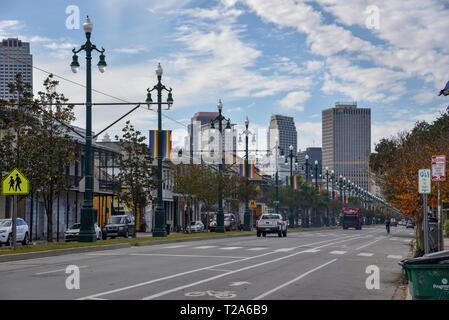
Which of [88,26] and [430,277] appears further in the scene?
[88,26]

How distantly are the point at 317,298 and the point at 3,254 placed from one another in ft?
46.2

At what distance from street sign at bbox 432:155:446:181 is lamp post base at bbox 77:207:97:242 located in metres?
17.5

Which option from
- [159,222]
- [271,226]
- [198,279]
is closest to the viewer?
[198,279]

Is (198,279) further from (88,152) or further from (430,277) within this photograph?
(88,152)

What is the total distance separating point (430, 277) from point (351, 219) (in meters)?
94.3

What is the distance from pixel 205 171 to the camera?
64188 millimetres

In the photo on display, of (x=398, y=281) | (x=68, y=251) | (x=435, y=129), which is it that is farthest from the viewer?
(x=435, y=129)

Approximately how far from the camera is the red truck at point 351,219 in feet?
335

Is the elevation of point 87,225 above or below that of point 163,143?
below

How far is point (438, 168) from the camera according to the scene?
1745cm

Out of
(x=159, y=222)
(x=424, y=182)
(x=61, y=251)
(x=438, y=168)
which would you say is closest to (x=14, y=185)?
(x=61, y=251)

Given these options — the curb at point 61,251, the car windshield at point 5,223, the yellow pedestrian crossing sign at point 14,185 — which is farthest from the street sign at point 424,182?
the car windshield at point 5,223
